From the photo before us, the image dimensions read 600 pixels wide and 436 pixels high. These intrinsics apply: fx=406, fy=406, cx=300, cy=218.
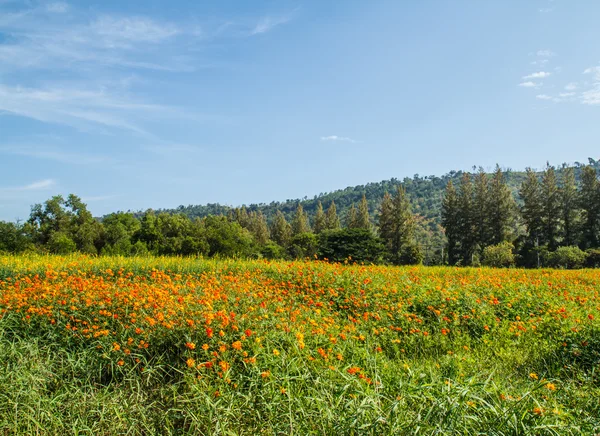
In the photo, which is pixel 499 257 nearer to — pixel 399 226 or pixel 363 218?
pixel 399 226

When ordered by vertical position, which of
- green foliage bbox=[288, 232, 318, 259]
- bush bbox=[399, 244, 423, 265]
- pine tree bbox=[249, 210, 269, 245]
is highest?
pine tree bbox=[249, 210, 269, 245]

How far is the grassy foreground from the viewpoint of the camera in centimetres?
276

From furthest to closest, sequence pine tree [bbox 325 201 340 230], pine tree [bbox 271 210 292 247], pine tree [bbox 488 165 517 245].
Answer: pine tree [bbox 271 210 292 247] < pine tree [bbox 325 201 340 230] < pine tree [bbox 488 165 517 245]

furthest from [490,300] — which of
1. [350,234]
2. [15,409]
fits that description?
[350,234]

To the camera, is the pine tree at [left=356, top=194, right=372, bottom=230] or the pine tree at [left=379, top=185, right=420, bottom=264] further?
the pine tree at [left=356, top=194, right=372, bottom=230]

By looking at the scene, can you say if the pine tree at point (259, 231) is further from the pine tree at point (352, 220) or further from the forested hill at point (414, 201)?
the forested hill at point (414, 201)

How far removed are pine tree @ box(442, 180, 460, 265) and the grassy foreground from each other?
3905 cm

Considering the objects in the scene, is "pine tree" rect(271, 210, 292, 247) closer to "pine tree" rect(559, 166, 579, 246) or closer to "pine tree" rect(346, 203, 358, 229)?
"pine tree" rect(346, 203, 358, 229)

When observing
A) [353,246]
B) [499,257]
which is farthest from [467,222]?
[353,246]

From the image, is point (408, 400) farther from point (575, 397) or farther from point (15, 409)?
point (15, 409)

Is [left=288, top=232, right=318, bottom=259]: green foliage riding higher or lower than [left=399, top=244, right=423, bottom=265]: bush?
higher

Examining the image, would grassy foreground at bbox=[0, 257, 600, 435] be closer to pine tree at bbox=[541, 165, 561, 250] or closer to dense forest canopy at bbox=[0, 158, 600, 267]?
dense forest canopy at bbox=[0, 158, 600, 267]

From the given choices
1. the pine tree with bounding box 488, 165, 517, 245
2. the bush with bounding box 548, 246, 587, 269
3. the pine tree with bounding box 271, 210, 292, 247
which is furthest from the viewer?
the pine tree with bounding box 271, 210, 292, 247

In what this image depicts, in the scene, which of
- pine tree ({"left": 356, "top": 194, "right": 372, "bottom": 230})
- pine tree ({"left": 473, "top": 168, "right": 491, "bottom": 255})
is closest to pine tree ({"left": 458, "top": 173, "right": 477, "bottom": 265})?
pine tree ({"left": 473, "top": 168, "right": 491, "bottom": 255})
